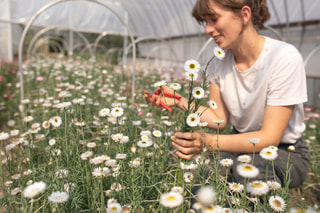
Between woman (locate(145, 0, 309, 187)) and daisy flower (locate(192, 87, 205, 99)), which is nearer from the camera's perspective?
daisy flower (locate(192, 87, 205, 99))

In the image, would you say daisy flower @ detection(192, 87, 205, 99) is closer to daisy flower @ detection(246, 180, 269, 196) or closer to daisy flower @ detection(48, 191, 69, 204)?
daisy flower @ detection(246, 180, 269, 196)

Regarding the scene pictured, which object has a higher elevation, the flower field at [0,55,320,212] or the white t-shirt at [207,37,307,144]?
the white t-shirt at [207,37,307,144]

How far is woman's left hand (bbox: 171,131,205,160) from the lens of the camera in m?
0.83

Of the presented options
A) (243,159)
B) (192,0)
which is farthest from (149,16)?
(243,159)

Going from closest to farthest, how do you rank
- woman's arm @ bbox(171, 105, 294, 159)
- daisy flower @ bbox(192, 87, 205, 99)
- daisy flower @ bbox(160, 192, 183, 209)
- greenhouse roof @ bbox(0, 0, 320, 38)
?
1. daisy flower @ bbox(160, 192, 183, 209)
2. daisy flower @ bbox(192, 87, 205, 99)
3. woman's arm @ bbox(171, 105, 294, 159)
4. greenhouse roof @ bbox(0, 0, 320, 38)

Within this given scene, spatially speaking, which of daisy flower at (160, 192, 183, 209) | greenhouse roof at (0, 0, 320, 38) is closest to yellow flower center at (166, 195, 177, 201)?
daisy flower at (160, 192, 183, 209)

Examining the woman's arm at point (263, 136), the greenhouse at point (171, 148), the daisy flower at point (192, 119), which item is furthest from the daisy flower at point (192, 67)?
the woman's arm at point (263, 136)

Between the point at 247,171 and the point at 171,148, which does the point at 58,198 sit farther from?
the point at 171,148

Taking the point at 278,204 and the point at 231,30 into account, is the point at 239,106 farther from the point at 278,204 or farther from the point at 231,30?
the point at 278,204

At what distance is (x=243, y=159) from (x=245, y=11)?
0.69 m

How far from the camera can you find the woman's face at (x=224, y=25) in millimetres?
1120

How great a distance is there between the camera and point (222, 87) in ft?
4.62

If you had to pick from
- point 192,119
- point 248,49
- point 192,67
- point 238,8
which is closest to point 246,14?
point 238,8

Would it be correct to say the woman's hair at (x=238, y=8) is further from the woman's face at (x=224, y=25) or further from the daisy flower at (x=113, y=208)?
the daisy flower at (x=113, y=208)
